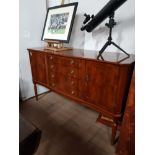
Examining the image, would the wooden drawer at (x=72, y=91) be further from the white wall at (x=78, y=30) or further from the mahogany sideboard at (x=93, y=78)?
the white wall at (x=78, y=30)

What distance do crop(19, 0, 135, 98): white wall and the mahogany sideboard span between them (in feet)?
1.03

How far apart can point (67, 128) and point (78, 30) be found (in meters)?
1.52

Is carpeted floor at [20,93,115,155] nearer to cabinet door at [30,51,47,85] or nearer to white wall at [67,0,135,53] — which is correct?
cabinet door at [30,51,47,85]

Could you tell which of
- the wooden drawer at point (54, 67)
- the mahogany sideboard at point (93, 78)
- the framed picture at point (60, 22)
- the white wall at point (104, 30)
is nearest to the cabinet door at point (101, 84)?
the mahogany sideboard at point (93, 78)

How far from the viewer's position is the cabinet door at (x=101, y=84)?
4.39 ft

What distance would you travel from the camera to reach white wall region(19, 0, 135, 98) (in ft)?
5.45

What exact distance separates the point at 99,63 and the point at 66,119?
1069 millimetres

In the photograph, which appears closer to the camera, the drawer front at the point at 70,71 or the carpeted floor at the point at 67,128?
the carpeted floor at the point at 67,128

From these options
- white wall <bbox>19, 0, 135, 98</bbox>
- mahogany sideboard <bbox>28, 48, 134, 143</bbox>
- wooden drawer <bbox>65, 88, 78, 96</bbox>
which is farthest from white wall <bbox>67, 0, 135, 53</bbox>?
wooden drawer <bbox>65, 88, 78, 96</bbox>

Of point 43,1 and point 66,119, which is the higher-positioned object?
point 43,1
